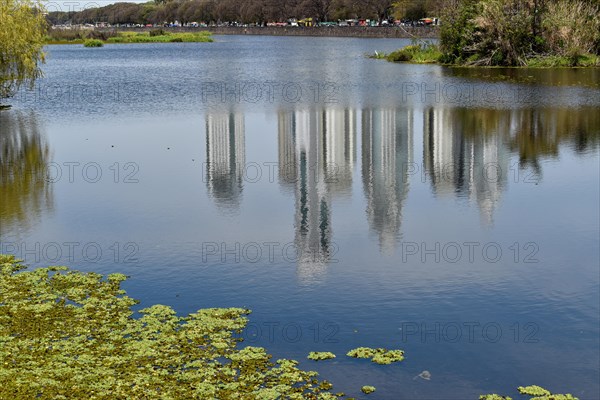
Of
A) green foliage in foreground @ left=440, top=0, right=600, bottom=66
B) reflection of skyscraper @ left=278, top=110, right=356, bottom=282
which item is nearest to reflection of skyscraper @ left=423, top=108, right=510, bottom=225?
reflection of skyscraper @ left=278, top=110, right=356, bottom=282

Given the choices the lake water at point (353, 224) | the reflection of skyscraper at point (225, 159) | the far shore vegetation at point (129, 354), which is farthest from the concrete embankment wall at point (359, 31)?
the far shore vegetation at point (129, 354)

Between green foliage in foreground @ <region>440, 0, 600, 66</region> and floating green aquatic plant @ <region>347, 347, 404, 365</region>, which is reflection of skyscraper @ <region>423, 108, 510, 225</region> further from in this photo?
green foliage in foreground @ <region>440, 0, 600, 66</region>

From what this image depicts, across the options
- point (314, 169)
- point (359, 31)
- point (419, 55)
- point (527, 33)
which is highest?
point (359, 31)

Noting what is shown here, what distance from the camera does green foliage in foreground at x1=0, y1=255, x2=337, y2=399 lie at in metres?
10.6

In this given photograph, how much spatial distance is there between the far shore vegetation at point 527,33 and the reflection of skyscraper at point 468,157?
29.4 m

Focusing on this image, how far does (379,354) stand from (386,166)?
1321cm

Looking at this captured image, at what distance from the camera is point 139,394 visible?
34.4 ft

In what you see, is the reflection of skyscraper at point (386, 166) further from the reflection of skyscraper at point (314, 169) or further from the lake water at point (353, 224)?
the reflection of skyscraper at point (314, 169)

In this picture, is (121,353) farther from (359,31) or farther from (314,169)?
(359,31)

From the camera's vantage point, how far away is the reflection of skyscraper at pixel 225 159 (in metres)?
21.4

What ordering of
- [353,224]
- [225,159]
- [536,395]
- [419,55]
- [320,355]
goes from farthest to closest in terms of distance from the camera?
[419,55] → [225,159] → [353,224] → [320,355] → [536,395]

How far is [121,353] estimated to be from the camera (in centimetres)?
1167

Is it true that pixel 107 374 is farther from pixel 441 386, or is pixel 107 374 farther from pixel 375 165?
pixel 375 165

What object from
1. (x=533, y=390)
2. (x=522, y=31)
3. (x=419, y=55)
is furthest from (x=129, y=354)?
(x=419, y=55)
